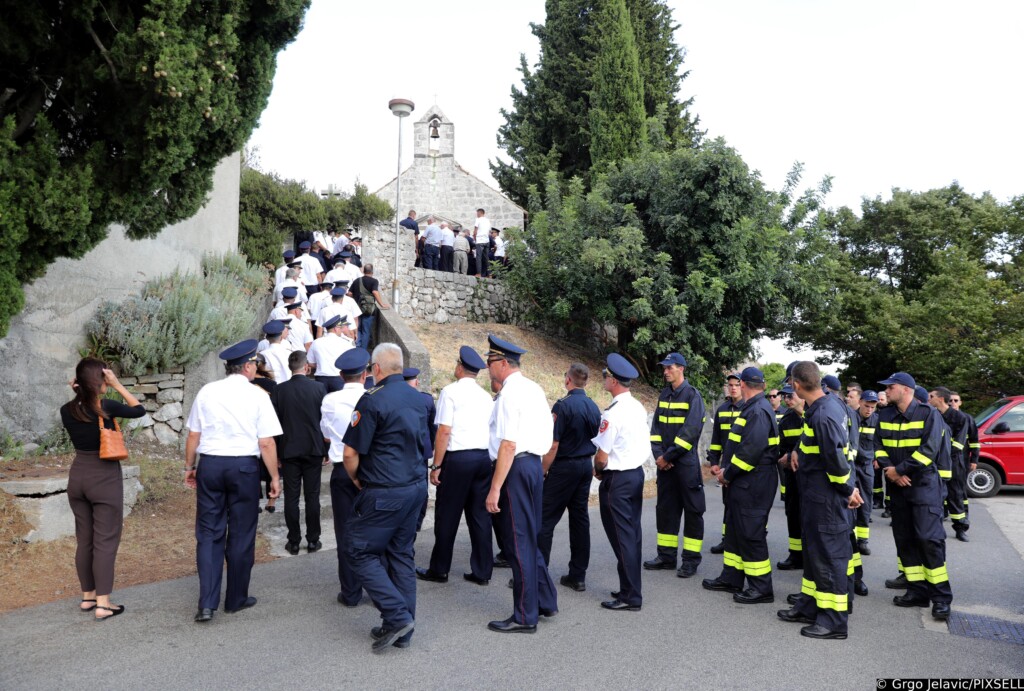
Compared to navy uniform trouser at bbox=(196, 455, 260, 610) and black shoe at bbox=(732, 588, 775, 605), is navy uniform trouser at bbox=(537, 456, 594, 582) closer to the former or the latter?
black shoe at bbox=(732, 588, 775, 605)

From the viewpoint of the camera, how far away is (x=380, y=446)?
476 cm

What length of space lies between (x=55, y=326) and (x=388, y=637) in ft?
22.4

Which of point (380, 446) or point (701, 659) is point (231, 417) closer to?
point (380, 446)

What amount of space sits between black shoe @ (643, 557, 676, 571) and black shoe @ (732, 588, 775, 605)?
1073 millimetres

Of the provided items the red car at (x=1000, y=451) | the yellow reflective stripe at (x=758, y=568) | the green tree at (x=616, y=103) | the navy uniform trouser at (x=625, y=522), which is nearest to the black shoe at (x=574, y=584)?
the navy uniform trouser at (x=625, y=522)

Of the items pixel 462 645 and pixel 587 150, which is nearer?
pixel 462 645

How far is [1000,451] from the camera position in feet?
43.4

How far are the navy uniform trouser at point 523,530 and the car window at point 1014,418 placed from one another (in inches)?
466

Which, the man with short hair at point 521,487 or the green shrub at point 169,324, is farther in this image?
the green shrub at point 169,324

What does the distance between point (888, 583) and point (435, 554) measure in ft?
13.5

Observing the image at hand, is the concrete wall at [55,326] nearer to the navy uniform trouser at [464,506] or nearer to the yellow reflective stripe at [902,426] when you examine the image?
the navy uniform trouser at [464,506]

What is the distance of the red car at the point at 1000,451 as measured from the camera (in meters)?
13.2

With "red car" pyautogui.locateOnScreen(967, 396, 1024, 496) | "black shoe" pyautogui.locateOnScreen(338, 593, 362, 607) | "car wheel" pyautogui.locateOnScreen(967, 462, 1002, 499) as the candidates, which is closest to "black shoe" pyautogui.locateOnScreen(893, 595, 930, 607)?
"black shoe" pyautogui.locateOnScreen(338, 593, 362, 607)

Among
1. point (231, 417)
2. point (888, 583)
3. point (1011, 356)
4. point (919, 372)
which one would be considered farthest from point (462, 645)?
point (919, 372)
